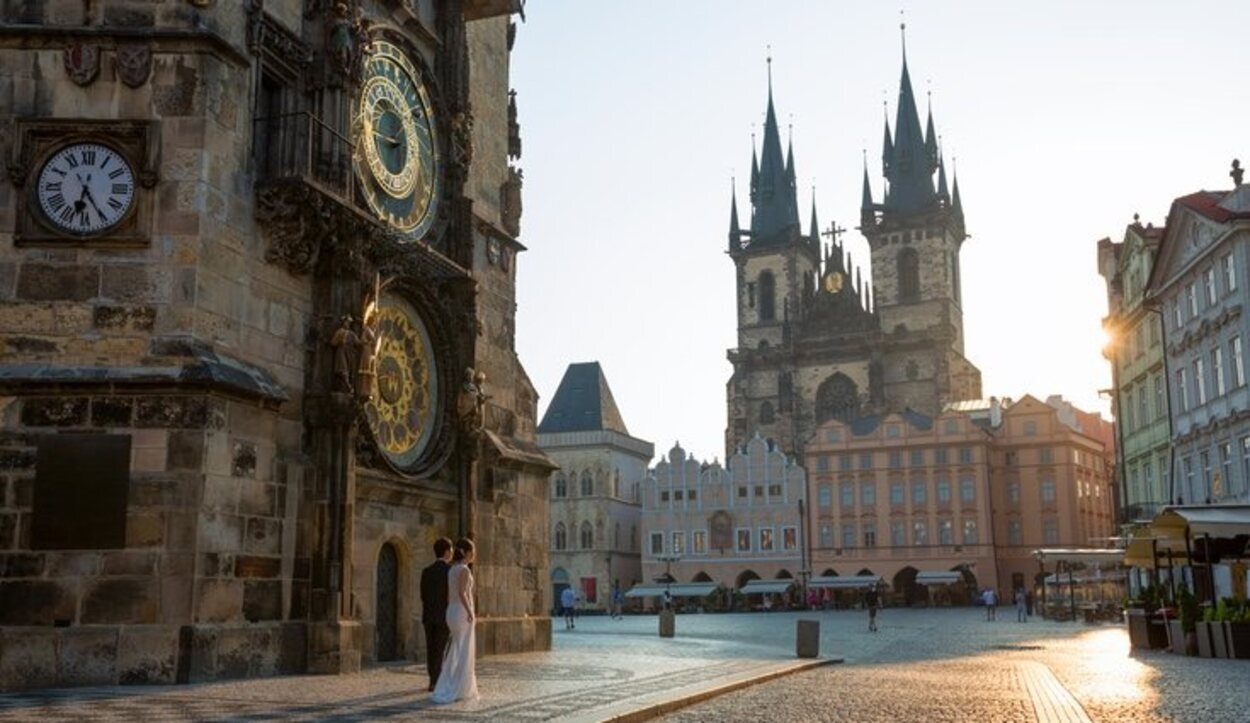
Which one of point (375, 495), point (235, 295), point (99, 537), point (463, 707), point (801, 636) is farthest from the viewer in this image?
point (801, 636)

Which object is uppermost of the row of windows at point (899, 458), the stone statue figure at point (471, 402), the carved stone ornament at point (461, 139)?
the row of windows at point (899, 458)

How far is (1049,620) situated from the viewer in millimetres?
48156

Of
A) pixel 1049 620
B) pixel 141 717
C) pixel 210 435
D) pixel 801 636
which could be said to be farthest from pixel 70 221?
pixel 1049 620

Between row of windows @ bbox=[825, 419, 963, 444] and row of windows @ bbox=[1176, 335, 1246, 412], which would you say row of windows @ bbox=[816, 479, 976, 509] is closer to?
row of windows @ bbox=[825, 419, 963, 444]

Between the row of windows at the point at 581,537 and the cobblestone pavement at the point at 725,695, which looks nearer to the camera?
the cobblestone pavement at the point at 725,695

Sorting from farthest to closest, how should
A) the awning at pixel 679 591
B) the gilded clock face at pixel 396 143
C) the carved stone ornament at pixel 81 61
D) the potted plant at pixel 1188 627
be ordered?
the awning at pixel 679 591
the potted plant at pixel 1188 627
the gilded clock face at pixel 396 143
the carved stone ornament at pixel 81 61

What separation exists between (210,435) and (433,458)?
5.71 meters

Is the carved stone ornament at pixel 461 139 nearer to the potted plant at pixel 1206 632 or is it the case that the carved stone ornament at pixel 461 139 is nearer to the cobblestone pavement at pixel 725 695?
the cobblestone pavement at pixel 725 695

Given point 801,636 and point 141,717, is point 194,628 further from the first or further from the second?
point 801,636

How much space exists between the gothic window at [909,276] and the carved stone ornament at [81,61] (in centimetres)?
9609

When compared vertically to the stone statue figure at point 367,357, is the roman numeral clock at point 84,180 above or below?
above

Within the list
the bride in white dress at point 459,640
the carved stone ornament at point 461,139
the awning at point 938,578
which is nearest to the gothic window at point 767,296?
the awning at point 938,578

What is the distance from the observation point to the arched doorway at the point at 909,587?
85312 mm

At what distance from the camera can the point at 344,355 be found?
16484 mm
